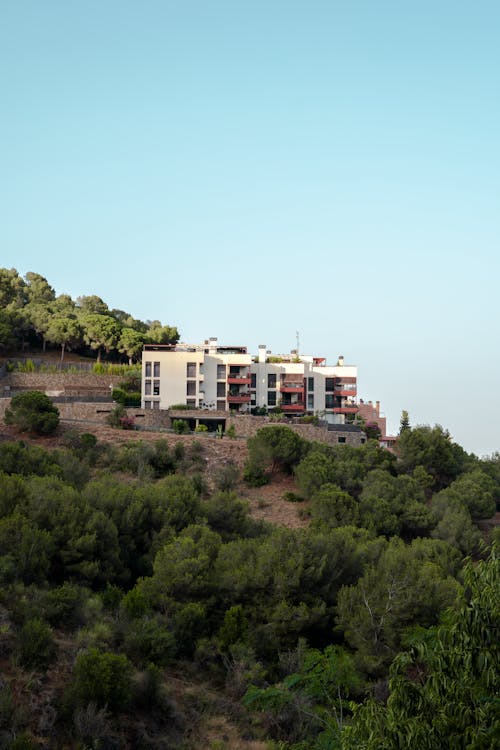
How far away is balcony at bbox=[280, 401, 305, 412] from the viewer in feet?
199

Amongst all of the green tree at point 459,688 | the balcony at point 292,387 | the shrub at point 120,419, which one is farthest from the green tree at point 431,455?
the green tree at point 459,688

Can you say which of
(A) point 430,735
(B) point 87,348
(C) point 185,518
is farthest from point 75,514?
(B) point 87,348

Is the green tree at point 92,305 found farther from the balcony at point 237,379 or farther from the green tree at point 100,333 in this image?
the balcony at point 237,379

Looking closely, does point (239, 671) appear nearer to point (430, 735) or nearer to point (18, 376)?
point (430, 735)

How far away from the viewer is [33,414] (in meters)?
42.9

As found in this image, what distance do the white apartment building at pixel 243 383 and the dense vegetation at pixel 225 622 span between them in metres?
19.3

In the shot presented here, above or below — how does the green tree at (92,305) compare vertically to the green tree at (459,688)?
above

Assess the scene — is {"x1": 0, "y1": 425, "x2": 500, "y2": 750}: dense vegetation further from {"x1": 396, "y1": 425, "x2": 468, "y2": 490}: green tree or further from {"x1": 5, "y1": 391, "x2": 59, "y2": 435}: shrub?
{"x1": 396, "y1": 425, "x2": 468, "y2": 490}: green tree

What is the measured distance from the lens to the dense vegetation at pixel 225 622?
8.16m

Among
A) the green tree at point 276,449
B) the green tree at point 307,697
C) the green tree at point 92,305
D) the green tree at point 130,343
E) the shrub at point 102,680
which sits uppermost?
the green tree at point 92,305

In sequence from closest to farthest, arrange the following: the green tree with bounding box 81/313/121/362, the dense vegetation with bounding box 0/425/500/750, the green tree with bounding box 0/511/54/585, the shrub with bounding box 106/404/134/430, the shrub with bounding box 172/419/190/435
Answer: the dense vegetation with bounding box 0/425/500/750 → the green tree with bounding box 0/511/54/585 → the shrub with bounding box 106/404/134/430 → the shrub with bounding box 172/419/190/435 → the green tree with bounding box 81/313/121/362

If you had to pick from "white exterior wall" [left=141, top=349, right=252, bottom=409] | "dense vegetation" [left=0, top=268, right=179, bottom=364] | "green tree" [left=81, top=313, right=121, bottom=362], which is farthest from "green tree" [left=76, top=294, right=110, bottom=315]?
"white exterior wall" [left=141, top=349, right=252, bottom=409]

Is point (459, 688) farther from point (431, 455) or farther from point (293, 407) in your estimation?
point (293, 407)

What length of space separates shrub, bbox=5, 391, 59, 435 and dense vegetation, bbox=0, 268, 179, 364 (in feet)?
70.9
